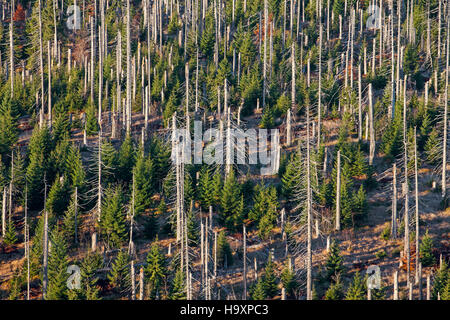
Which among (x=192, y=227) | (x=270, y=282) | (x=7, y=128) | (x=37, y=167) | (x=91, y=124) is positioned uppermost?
(x=91, y=124)

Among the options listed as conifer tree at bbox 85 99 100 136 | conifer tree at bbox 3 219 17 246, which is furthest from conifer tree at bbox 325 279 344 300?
conifer tree at bbox 85 99 100 136

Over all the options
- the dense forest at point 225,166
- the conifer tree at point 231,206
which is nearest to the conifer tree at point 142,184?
the dense forest at point 225,166

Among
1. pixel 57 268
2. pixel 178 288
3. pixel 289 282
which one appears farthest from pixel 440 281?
pixel 57 268

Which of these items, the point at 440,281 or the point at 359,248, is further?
the point at 359,248

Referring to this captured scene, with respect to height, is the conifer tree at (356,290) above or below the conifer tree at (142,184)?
below

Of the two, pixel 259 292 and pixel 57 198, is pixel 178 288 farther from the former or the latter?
pixel 57 198

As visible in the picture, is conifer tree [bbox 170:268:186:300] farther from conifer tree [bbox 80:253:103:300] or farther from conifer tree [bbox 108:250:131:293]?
conifer tree [bbox 80:253:103:300]

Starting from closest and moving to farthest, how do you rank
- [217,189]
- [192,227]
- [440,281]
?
[440,281], [192,227], [217,189]

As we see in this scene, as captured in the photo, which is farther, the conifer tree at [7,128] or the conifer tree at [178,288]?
the conifer tree at [7,128]

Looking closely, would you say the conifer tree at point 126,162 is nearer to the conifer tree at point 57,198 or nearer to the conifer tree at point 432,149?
the conifer tree at point 57,198
